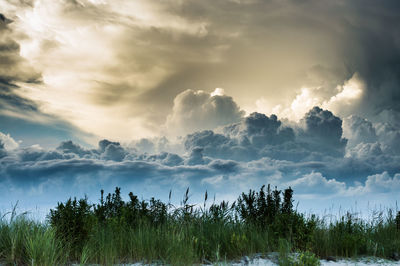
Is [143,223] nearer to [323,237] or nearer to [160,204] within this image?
[160,204]

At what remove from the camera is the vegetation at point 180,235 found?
7184mm

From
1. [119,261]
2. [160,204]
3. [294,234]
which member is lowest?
[119,261]

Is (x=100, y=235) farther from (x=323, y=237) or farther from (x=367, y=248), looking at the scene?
(x=367, y=248)

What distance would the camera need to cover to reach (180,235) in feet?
26.0

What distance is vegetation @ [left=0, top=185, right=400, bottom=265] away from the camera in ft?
23.6

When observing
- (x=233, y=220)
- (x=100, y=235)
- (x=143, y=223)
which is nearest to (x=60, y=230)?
(x=100, y=235)

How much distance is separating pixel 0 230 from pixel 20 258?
4.44ft

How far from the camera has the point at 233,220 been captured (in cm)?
969

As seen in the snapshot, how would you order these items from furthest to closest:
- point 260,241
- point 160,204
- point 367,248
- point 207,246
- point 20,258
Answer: point 160,204
point 367,248
point 260,241
point 207,246
point 20,258

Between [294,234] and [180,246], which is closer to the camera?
[180,246]

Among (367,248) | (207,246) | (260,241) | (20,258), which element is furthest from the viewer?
(367,248)

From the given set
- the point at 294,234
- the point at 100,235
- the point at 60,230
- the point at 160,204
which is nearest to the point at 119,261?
the point at 100,235

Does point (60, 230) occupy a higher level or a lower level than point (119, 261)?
higher

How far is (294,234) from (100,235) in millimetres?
4627
